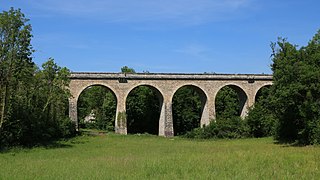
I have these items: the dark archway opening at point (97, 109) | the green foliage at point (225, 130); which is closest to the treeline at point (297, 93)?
the green foliage at point (225, 130)

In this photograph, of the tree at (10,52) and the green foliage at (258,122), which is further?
the green foliage at (258,122)

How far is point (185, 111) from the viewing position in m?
58.8

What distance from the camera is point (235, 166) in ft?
43.4

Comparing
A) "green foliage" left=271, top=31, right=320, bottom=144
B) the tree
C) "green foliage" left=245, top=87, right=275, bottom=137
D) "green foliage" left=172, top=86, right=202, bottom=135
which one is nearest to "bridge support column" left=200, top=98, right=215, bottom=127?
"green foliage" left=245, top=87, right=275, bottom=137

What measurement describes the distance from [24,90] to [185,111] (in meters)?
34.4

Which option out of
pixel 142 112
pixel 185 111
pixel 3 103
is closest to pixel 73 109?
pixel 142 112

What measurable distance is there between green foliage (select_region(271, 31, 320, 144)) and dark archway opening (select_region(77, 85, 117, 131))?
124 feet

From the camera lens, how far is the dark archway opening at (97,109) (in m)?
62.3

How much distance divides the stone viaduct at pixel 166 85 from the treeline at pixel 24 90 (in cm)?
875

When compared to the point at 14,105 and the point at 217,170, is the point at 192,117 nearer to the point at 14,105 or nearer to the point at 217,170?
the point at 14,105

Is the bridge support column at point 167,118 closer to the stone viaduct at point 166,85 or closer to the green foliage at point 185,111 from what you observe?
the stone viaduct at point 166,85

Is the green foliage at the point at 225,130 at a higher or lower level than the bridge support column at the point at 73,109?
lower

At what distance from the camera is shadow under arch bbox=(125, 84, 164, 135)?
5741 cm

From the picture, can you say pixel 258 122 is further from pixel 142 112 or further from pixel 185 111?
pixel 142 112
